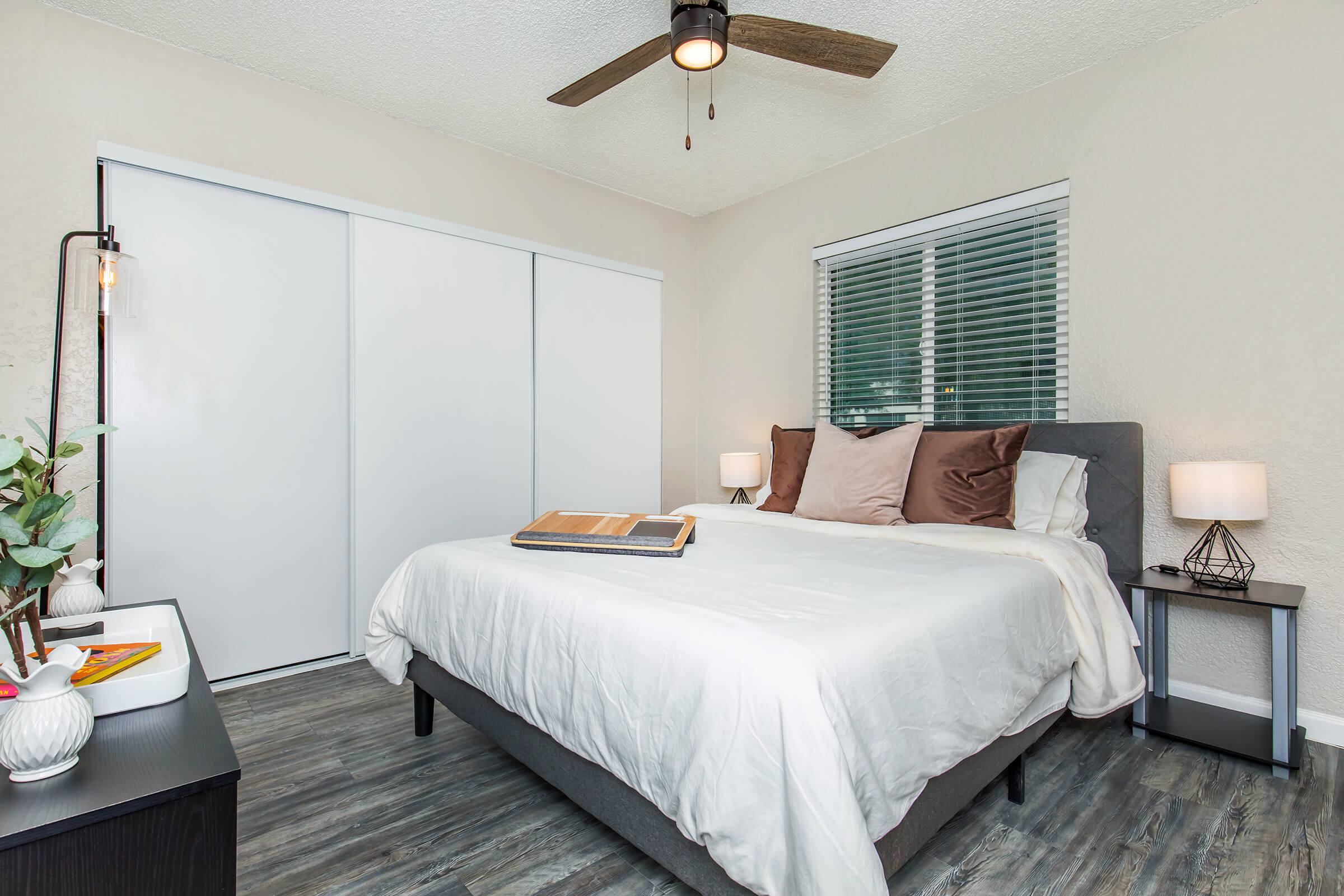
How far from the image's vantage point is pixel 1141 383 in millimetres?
A: 2643

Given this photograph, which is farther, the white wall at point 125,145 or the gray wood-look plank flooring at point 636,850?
the white wall at point 125,145

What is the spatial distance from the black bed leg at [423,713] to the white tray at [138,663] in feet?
2.77

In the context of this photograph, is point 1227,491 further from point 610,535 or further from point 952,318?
point 610,535

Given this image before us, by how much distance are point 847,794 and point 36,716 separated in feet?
3.64

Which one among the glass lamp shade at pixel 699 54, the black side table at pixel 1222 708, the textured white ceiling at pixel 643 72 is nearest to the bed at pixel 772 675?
the black side table at pixel 1222 708

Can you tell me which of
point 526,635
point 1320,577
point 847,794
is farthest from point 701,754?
point 1320,577

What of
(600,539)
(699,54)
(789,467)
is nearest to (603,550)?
(600,539)

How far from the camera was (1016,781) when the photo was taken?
1818mm

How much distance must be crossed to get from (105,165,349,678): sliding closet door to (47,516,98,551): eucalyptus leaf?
6.01ft

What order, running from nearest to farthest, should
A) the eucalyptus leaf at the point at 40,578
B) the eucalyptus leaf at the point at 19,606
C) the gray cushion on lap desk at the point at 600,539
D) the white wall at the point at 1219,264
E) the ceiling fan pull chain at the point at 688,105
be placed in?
1. the eucalyptus leaf at the point at 19,606
2. the eucalyptus leaf at the point at 40,578
3. the gray cushion on lap desk at the point at 600,539
4. the white wall at the point at 1219,264
5. the ceiling fan pull chain at the point at 688,105

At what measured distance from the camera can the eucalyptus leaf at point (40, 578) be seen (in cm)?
95

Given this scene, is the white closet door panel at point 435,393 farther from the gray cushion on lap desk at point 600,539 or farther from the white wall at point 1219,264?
the white wall at point 1219,264

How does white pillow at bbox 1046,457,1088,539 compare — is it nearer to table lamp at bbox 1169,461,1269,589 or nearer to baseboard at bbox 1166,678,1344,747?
table lamp at bbox 1169,461,1269,589

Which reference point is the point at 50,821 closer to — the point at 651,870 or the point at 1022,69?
the point at 651,870
